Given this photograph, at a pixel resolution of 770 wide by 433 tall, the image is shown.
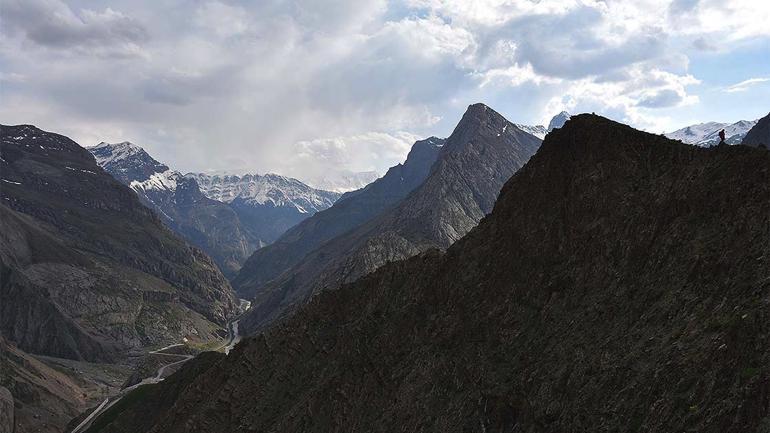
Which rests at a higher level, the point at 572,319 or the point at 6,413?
the point at 6,413

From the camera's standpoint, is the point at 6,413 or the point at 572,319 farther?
the point at 6,413

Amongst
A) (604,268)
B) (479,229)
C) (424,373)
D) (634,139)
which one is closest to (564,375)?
(604,268)

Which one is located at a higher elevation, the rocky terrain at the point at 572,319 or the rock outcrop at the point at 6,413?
the rock outcrop at the point at 6,413

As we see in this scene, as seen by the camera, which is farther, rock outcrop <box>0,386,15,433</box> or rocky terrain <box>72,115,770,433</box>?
rock outcrop <box>0,386,15,433</box>

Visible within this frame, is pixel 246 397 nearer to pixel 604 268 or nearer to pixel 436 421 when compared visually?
pixel 436 421

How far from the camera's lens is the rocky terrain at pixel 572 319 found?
109 ft

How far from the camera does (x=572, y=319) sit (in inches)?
1893

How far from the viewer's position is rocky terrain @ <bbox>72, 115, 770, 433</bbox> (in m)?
33.2

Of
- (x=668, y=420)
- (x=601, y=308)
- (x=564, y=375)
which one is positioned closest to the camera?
(x=668, y=420)

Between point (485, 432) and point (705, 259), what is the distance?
70.1 ft

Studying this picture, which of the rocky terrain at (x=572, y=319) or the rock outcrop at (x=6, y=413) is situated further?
the rock outcrop at (x=6, y=413)

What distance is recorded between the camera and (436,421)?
176 ft

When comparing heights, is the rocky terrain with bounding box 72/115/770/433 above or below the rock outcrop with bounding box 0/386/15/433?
below

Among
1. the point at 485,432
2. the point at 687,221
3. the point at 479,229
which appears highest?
the point at 479,229
